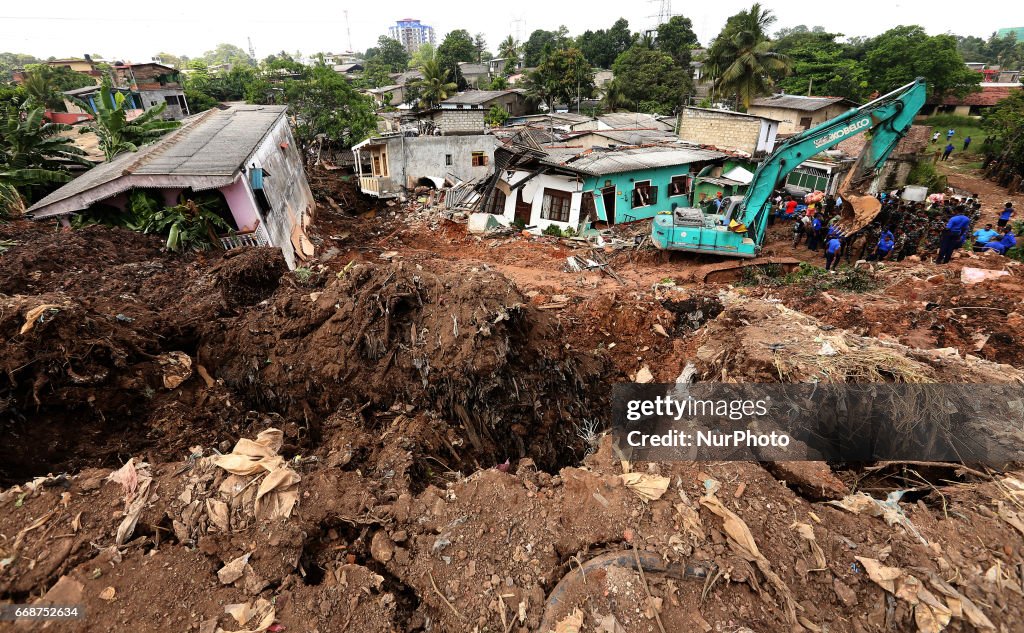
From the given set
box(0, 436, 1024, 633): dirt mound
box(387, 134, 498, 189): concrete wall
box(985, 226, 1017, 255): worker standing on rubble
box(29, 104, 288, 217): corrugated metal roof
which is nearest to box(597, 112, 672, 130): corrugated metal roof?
box(387, 134, 498, 189): concrete wall

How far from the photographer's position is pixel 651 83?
123ft

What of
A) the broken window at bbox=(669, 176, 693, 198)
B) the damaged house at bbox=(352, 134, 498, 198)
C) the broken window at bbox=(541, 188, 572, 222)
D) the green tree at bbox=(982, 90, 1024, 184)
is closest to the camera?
the broken window at bbox=(541, 188, 572, 222)

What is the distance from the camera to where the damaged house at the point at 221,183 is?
33.5 ft

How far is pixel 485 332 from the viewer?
642 centimetres

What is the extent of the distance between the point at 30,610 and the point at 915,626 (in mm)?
6198

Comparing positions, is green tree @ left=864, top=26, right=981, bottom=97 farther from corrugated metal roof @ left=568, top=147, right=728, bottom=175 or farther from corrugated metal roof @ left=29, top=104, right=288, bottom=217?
corrugated metal roof @ left=29, top=104, right=288, bottom=217

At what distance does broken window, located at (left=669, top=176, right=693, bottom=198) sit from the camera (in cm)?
1852

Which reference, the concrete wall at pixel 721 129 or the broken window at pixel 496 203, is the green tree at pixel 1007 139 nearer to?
the concrete wall at pixel 721 129

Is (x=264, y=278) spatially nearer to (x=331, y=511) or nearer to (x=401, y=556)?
(x=331, y=511)

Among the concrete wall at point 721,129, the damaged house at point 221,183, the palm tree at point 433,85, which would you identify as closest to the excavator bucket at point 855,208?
the concrete wall at point 721,129

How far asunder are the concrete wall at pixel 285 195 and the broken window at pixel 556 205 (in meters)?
8.47

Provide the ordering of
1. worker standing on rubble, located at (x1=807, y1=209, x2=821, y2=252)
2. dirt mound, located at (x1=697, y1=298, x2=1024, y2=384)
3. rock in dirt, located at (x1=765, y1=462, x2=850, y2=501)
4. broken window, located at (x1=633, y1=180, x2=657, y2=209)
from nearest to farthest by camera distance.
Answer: rock in dirt, located at (x1=765, y1=462, x2=850, y2=501), dirt mound, located at (x1=697, y1=298, x2=1024, y2=384), worker standing on rubble, located at (x1=807, y1=209, x2=821, y2=252), broken window, located at (x1=633, y1=180, x2=657, y2=209)

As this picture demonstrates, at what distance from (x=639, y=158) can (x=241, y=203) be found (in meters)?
13.7

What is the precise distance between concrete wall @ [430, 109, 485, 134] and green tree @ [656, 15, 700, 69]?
34.0 meters
